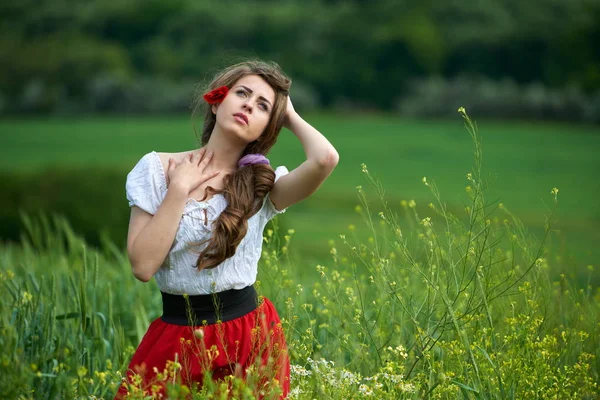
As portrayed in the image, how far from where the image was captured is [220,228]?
2.46 m

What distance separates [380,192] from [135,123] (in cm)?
2283

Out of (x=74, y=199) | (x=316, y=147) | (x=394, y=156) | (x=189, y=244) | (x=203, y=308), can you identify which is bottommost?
(x=394, y=156)

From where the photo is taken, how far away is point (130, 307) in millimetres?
4316

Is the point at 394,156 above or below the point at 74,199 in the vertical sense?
below

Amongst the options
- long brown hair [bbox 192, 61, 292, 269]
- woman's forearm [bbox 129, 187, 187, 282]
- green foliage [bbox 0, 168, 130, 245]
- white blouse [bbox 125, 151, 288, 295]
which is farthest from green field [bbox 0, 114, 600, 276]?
woman's forearm [bbox 129, 187, 187, 282]

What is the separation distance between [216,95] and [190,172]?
1.05 feet

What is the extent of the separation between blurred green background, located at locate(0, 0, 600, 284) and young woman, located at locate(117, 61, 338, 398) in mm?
12571

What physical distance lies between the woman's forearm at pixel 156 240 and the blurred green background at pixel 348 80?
42.1 ft

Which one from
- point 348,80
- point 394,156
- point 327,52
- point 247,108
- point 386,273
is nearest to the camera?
point 247,108

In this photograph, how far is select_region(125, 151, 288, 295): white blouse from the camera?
2.47 m

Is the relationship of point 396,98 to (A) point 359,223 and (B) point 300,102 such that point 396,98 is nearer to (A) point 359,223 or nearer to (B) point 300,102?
(B) point 300,102

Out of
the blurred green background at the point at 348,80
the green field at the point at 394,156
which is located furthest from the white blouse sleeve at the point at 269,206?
the blurred green background at the point at 348,80

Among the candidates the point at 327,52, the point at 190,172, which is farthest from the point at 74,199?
the point at 327,52

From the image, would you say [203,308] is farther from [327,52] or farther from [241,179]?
[327,52]
